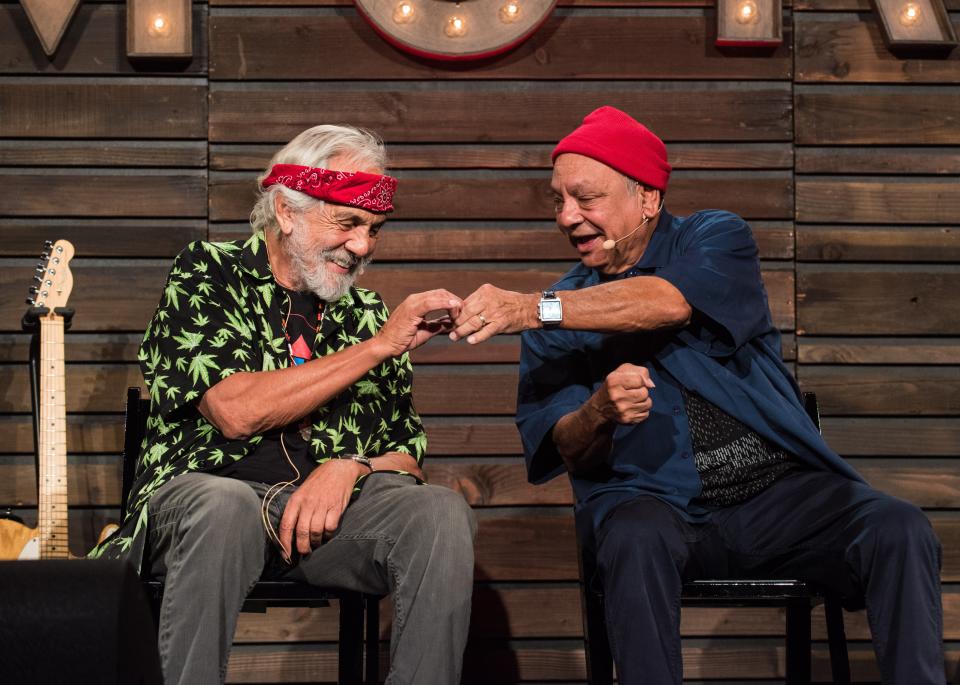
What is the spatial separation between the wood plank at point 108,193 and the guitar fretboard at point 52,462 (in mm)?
703

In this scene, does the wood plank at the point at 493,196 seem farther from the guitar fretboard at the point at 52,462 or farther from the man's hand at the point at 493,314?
the man's hand at the point at 493,314

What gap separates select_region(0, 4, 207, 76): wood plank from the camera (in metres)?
3.84

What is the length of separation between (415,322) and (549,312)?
322mm

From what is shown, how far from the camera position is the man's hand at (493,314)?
256 centimetres

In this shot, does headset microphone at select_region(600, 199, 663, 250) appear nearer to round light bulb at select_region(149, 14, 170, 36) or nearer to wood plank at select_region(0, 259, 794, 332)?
wood plank at select_region(0, 259, 794, 332)

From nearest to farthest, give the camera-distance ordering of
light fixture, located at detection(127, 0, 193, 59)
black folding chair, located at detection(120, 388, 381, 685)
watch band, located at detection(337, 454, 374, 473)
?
black folding chair, located at detection(120, 388, 381, 685) → watch band, located at detection(337, 454, 374, 473) → light fixture, located at detection(127, 0, 193, 59)

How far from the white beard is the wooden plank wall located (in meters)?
0.93

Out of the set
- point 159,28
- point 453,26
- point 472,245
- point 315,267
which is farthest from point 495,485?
point 159,28

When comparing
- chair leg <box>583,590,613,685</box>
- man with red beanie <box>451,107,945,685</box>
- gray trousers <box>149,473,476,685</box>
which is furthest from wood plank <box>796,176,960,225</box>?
gray trousers <box>149,473,476,685</box>

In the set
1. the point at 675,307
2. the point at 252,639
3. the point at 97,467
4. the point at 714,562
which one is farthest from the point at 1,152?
the point at 714,562

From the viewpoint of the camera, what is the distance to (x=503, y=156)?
12.8 ft

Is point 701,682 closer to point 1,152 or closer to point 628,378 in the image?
point 628,378

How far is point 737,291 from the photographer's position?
2.75 metres

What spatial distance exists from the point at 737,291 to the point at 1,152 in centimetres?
265
